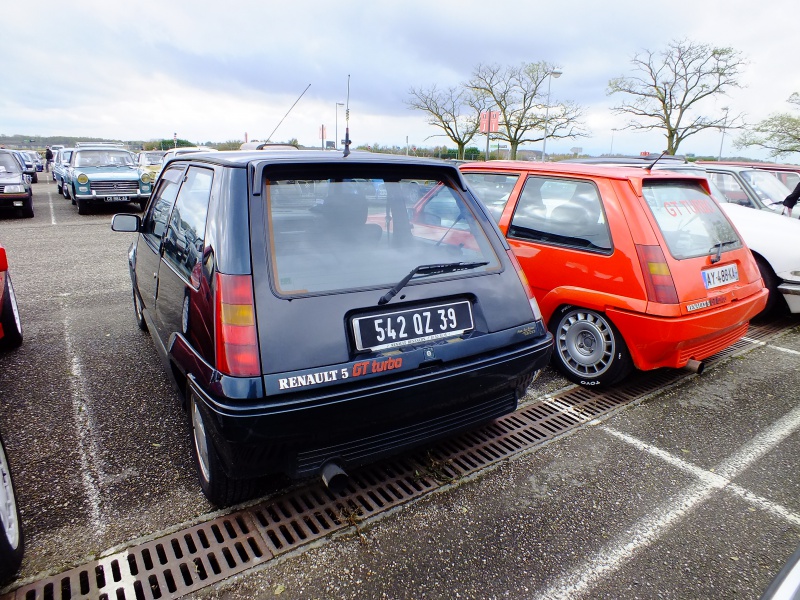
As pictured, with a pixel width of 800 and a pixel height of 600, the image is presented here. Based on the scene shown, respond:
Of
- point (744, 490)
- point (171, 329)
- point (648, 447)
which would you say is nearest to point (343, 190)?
point (171, 329)

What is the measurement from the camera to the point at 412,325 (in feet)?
7.34

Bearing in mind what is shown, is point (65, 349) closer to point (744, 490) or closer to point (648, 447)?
point (648, 447)

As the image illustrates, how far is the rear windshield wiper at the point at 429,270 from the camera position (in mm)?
2199

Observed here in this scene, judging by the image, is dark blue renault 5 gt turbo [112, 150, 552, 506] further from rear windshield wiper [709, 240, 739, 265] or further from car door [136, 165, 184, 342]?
rear windshield wiper [709, 240, 739, 265]

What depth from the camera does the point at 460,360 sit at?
235 centimetres

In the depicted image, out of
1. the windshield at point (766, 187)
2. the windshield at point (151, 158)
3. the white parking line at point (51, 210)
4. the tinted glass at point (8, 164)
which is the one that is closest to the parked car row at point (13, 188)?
the tinted glass at point (8, 164)

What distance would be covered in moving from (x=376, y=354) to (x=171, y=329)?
1.26 metres

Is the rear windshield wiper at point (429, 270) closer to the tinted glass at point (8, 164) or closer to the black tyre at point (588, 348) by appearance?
the black tyre at point (588, 348)

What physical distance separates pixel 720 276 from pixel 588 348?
1077mm

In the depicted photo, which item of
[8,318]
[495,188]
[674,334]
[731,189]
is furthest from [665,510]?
[731,189]

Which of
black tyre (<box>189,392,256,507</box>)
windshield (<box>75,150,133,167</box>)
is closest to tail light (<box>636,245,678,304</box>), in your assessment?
black tyre (<box>189,392,256,507</box>)

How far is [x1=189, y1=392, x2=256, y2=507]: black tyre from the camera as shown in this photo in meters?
2.27

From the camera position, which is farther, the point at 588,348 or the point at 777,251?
the point at 777,251

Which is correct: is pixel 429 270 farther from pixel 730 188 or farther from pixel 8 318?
pixel 730 188
